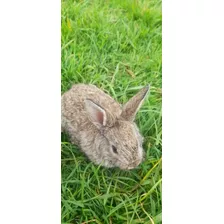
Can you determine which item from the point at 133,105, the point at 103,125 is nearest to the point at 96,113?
the point at 103,125

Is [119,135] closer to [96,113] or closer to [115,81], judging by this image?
[96,113]

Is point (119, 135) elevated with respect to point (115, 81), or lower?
lower

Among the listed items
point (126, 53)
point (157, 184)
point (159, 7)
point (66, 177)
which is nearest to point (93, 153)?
point (66, 177)

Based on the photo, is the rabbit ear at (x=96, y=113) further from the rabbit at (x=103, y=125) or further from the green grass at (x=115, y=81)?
the green grass at (x=115, y=81)

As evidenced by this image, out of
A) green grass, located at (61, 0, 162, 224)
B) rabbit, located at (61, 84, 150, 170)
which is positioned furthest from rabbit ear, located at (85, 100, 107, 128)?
green grass, located at (61, 0, 162, 224)

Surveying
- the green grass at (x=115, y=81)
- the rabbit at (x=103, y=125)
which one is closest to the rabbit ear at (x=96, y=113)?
the rabbit at (x=103, y=125)

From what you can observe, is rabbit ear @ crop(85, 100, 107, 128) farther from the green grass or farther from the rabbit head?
the green grass

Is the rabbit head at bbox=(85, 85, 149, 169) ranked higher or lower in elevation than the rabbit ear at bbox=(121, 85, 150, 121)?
lower
